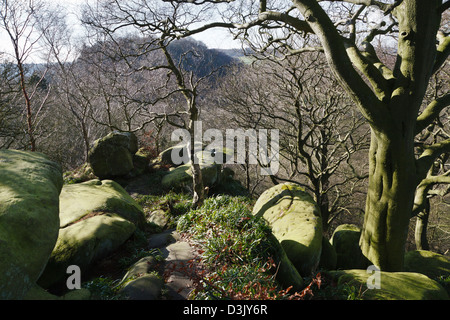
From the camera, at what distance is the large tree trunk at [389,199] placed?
4098mm

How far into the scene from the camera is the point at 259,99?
9.86 m

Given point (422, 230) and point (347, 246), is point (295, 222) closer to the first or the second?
point (347, 246)

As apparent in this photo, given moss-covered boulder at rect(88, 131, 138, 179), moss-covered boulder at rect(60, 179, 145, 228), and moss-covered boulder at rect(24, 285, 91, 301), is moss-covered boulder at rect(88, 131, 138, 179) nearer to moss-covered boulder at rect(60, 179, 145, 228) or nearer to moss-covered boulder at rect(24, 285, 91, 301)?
moss-covered boulder at rect(60, 179, 145, 228)

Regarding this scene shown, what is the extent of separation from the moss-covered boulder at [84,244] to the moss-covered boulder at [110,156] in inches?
260

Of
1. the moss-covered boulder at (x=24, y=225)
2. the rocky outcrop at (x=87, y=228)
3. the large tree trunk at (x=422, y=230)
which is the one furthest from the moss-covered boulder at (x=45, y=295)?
the large tree trunk at (x=422, y=230)

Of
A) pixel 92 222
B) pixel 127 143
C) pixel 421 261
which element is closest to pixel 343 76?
pixel 92 222

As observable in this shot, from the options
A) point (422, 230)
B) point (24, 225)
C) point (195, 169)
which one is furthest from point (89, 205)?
point (422, 230)

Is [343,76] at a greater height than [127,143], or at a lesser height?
greater

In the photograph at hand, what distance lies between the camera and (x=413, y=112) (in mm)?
3979

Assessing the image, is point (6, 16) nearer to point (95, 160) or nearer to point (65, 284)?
point (95, 160)

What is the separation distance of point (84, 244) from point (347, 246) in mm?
5755

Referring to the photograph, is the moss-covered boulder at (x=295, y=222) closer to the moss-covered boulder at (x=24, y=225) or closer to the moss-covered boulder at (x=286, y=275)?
the moss-covered boulder at (x=286, y=275)

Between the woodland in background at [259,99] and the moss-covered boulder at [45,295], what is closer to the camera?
the moss-covered boulder at [45,295]
